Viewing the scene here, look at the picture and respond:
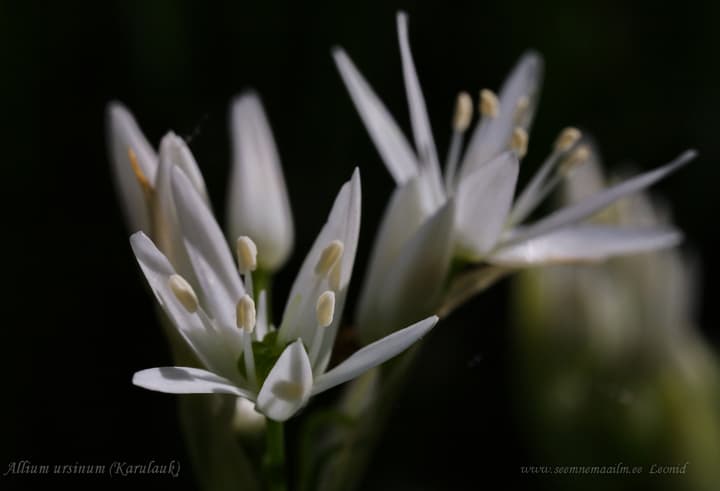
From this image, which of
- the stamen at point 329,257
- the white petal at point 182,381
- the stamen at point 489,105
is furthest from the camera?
the stamen at point 489,105

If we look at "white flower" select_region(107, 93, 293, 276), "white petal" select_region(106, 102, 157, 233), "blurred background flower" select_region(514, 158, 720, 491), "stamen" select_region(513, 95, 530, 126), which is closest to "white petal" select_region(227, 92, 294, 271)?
"white flower" select_region(107, 93, 293, 276)

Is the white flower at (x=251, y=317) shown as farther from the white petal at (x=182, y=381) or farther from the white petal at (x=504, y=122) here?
→ the white petal at (x=504, y=122)

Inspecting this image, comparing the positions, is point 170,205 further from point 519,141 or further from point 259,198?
point 519,141

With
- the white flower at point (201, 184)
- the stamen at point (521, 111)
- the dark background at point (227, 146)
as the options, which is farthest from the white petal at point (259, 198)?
the dark background at point (227, 146)

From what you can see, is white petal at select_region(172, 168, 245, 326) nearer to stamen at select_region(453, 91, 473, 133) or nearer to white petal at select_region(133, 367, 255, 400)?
white petal at select_region(133, 367, 255, 400)

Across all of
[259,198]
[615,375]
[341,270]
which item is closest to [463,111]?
[259,198]

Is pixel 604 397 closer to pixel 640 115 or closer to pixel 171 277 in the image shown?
pixel 640 115
